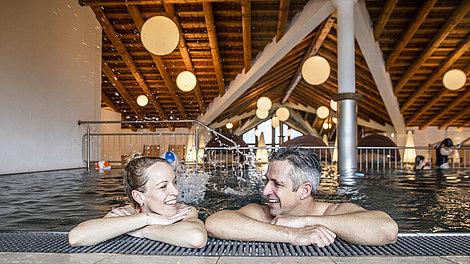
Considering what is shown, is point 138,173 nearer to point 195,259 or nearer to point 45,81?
point 195,259

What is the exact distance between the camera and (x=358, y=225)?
67.7 inches

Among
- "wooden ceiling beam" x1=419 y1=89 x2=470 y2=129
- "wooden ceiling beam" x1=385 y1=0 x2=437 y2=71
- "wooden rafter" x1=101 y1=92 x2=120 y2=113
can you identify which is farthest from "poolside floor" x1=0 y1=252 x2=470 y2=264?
"wooden rafter" x1=101 y1=92 x2=120 y2=113

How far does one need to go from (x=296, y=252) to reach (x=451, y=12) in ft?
27.4

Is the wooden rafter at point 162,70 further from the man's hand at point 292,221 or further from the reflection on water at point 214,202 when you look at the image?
the man's hand at point 292,221

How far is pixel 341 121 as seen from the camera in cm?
767

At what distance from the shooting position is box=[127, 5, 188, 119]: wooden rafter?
8351mm

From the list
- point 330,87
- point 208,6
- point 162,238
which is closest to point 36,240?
point 162,238

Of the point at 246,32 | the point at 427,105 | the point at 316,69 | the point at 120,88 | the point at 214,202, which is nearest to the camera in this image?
the point at 214,202

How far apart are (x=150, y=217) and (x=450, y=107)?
42.9 feet

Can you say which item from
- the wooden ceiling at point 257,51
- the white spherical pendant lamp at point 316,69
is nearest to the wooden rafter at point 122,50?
the wooden ceiling at point 257,51

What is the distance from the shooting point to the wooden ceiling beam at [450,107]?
39.5 feet

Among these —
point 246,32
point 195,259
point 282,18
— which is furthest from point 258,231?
point 246,32

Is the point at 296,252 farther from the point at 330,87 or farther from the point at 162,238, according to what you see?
the point at 330,87

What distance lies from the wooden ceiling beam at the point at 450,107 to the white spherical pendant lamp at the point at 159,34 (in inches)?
370
